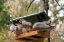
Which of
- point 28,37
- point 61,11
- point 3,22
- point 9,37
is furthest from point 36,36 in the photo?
point 3,22

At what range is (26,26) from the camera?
163 centimetres

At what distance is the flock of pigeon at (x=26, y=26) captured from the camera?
1.54 m

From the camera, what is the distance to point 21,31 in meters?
1.67

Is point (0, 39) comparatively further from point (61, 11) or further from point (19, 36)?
point (19, 36)

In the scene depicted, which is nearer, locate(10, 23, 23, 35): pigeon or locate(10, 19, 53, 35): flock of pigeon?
locate(10, 19, 53, 35): flock of pigeon

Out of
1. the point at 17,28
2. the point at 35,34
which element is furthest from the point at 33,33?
the point at 17,28

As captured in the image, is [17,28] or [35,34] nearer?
[35,34]

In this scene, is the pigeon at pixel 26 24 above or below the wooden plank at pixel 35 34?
above

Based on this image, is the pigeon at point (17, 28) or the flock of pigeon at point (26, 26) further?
the pigeon at point (17, 28)

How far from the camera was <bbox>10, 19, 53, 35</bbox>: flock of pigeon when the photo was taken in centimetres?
154

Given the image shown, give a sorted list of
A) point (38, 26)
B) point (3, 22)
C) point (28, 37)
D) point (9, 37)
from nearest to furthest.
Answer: point (38, 26), point (28, 37), point (9, 37), point (3, 22)

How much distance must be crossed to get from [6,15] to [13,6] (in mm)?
2446

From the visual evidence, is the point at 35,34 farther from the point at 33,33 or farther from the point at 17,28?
the point at 17,28

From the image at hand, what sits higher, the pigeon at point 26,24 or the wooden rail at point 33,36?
the pigeon at point 26,24
